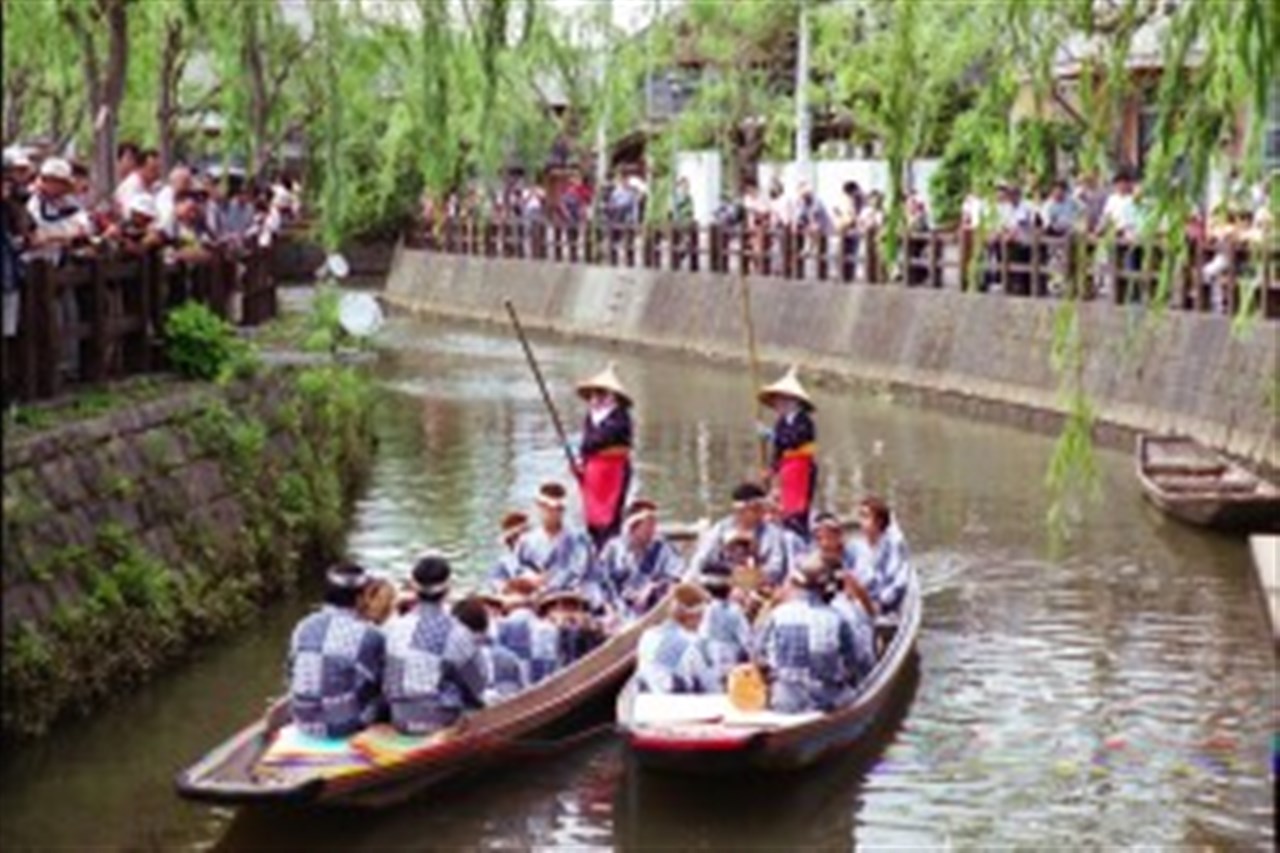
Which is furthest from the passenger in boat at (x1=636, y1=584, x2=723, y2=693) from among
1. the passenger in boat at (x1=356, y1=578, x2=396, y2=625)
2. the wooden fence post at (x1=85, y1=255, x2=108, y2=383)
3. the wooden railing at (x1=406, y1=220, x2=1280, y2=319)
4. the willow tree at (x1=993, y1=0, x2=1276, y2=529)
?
the wooden railing at (x1=406, y1=220, x2=1280, y2=319)

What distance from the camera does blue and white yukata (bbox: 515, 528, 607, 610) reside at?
14.9 metres

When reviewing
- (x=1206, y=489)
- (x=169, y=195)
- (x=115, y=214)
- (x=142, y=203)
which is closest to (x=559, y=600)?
(x=115, y=214)

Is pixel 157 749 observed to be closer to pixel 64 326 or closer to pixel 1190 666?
pixel 64 326

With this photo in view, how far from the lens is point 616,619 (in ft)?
48.2

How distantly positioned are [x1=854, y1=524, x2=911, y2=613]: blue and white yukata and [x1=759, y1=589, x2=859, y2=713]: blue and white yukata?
271cm

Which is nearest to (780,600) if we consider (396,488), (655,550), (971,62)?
(655,550)

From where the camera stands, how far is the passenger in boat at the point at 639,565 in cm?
1512

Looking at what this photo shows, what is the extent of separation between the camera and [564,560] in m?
15.0

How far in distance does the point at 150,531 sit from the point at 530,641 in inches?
111

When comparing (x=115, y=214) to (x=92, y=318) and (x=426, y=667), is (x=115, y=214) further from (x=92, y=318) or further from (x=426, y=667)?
(x=426, y=667)

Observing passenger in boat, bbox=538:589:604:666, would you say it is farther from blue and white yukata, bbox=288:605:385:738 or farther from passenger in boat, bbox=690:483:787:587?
blue and white yukata, bbox=288:605:385:738

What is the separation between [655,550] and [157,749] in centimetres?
365

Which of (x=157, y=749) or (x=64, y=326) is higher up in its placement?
(x=64, y=326)

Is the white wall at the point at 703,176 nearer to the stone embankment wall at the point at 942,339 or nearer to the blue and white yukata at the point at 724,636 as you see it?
the stone embankment wall at the point at 942,339
